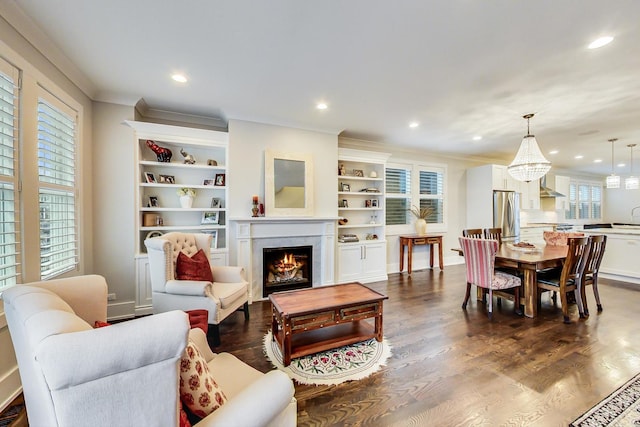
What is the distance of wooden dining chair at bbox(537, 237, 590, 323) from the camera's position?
3014 millimetres

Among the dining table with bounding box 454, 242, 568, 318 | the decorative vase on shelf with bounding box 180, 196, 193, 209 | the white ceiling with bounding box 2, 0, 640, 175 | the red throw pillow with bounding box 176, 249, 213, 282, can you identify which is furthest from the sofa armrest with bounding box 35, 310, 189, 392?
the dining table with bounding box 454, 242, 568, 318

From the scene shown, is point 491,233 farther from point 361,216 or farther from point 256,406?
point 256,406

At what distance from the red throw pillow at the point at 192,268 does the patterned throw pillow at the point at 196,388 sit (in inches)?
77.8

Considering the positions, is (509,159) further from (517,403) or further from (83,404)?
(83,404)

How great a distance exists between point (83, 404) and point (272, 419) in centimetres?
60

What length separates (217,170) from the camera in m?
3.98

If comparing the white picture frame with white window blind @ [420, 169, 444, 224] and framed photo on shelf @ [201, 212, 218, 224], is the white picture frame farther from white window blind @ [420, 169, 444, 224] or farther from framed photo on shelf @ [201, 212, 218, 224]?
white window blind @ [420, 169, 444, 224]

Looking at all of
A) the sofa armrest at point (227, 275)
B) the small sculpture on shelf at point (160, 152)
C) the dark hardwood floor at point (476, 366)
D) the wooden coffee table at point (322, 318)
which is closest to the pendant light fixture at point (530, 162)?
the dark hardwood floor at point (476, 366)

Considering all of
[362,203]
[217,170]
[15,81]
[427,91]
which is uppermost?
[427,91]

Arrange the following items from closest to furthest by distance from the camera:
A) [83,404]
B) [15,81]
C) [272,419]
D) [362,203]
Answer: [83,404] < [272,419] < [15,81] < [362,203]

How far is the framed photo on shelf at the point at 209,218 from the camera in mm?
3875

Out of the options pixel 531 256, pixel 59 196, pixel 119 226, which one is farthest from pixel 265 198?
pixel 531 256

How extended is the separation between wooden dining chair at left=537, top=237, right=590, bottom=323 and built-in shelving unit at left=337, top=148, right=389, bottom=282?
2.42 meters

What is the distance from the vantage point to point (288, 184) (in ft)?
13.4
